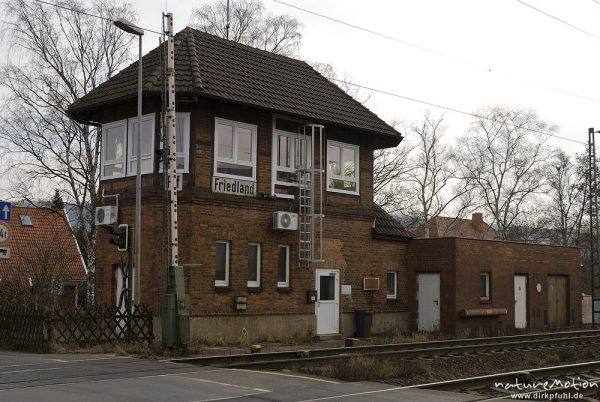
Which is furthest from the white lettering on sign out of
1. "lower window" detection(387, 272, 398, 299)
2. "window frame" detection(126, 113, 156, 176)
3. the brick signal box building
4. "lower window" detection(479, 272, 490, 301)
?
"lower window" detection(479, 272, 490, 301)

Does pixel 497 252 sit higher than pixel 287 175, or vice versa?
pixel 287 175

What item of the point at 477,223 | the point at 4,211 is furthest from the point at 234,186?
the point at 477,223

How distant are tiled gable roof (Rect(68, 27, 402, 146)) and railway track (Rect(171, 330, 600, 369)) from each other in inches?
312

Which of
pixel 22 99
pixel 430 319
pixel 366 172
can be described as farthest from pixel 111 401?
pixel 22 99

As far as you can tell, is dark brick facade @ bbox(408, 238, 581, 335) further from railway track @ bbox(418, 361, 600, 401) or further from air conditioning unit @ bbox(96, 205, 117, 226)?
railway track @ bbox(418, 361, 600, 401)

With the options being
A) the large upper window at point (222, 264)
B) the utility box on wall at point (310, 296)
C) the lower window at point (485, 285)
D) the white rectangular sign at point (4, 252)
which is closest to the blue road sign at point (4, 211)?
the white rectangular sign at point (4, 252)

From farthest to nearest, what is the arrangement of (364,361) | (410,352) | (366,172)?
(366,172) < (410,352) < (364,361)

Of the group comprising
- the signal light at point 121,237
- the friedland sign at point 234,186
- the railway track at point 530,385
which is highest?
the friedland sign at point 234,186

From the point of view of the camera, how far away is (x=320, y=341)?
23.7 metres

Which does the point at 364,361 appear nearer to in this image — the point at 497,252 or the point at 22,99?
the point at 497,252

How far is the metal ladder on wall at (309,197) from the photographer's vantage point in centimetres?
2350

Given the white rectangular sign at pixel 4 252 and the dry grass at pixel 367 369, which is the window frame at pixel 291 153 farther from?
the white rectangular sign at pixel 4 252

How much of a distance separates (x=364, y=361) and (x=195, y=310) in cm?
711

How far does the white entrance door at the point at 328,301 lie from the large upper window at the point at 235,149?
4424 mm
